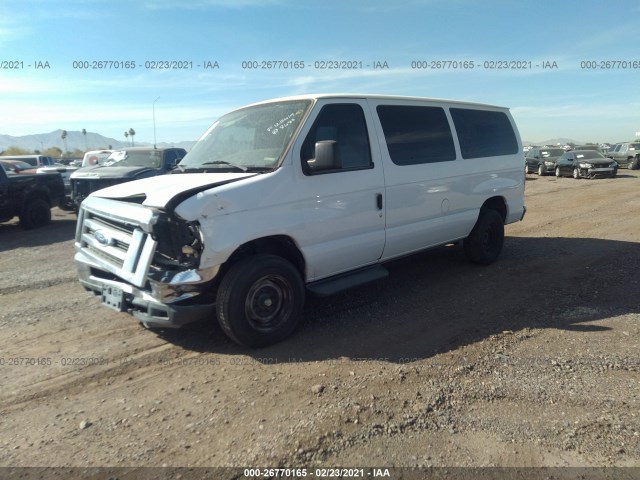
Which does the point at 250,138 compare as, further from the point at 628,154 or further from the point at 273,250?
the point at 628,154

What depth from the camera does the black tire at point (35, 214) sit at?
1084cm

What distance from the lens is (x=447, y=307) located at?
500 centimetres

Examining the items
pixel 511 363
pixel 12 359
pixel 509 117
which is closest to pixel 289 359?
pixel 511 363

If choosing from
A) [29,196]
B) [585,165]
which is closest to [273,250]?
[29,196]

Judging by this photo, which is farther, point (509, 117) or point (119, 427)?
point (509, 117)

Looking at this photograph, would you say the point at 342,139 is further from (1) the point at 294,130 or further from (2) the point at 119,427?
(2) the point at 119,427

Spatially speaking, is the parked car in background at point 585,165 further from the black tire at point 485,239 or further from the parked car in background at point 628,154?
the black tire at point 485,239

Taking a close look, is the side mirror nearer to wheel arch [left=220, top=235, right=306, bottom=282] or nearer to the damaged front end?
wheel arch [left=220, top=235, right=306, bottom=282]

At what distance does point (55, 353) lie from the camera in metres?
4.05

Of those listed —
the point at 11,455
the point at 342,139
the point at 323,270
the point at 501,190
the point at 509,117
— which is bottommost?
the point at 11,455

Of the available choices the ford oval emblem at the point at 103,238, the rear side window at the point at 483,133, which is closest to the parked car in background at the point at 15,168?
the ford oval emblem at the point at 103,238

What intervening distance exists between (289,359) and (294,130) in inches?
84.4

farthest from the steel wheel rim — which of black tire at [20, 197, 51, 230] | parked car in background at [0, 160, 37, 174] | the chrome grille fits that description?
parked car in background at [0, 160, 37, 174]

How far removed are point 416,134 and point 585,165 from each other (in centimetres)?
2110
